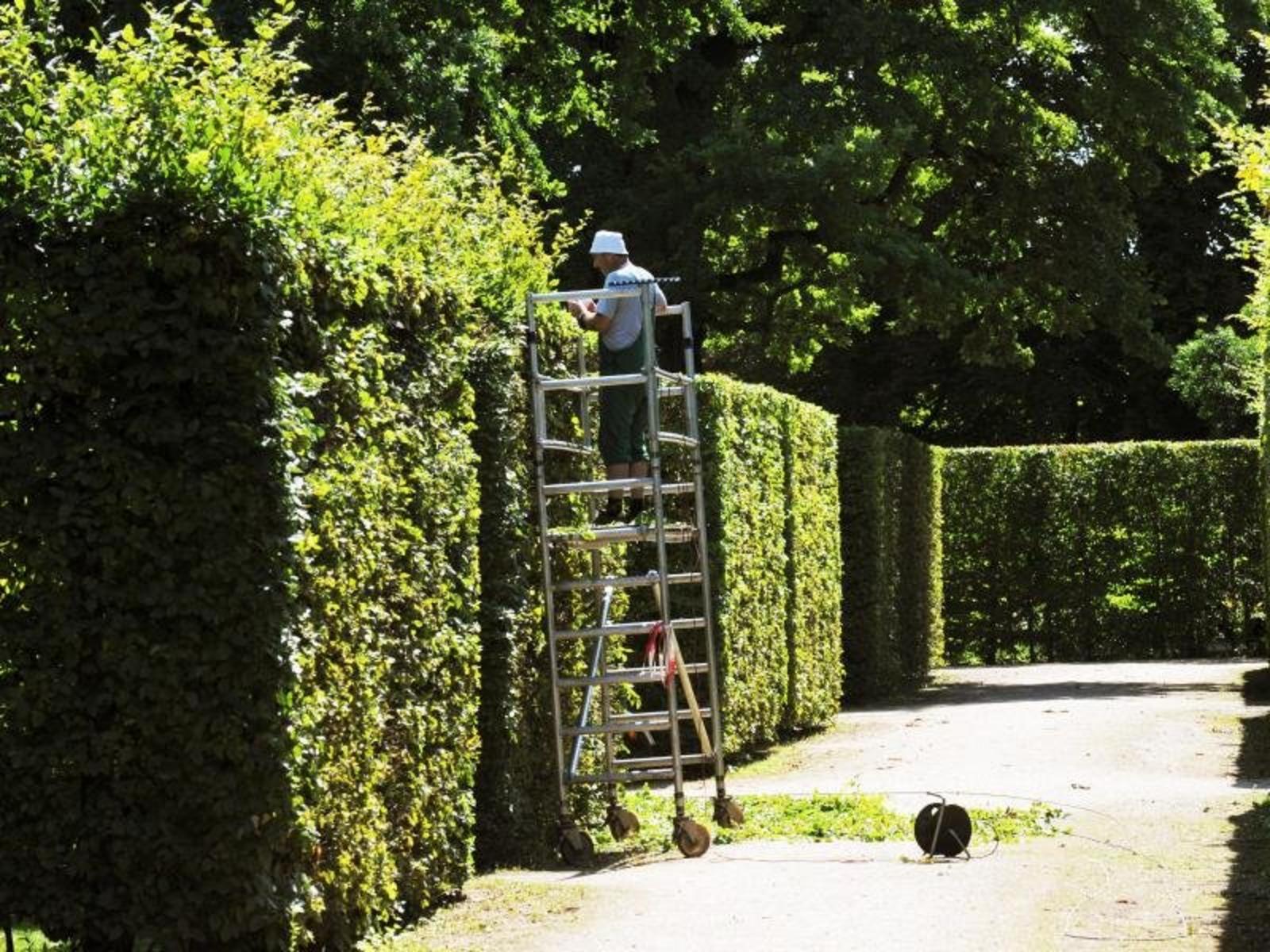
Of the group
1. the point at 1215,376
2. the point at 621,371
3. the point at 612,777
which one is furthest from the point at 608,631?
Answer: the point at 1215,376

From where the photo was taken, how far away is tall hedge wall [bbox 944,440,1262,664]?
1225 inches

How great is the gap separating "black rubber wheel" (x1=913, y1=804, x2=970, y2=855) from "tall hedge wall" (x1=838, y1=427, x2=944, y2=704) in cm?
1354

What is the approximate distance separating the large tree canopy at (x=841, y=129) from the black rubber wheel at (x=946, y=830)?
1170 centimetres

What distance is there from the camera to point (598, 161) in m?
28.1

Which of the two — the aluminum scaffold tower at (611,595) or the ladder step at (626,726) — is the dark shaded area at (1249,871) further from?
the ladder step at (626,726)

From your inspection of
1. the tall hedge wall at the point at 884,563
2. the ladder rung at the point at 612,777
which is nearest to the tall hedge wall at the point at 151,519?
the ladder rung at the point at 612,777

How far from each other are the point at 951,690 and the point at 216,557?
19.1 metres

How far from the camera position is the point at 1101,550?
31.4m

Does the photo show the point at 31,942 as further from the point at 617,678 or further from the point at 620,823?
the point at 620,823

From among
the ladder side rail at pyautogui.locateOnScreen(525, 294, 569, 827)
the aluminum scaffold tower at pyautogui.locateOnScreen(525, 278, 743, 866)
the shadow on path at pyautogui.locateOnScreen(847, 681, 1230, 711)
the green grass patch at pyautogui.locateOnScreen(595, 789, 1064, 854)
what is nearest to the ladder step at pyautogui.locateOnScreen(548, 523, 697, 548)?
the aluminum scaffold tower at pyautogui.locateOnScreen(525, 278, 743, 866)

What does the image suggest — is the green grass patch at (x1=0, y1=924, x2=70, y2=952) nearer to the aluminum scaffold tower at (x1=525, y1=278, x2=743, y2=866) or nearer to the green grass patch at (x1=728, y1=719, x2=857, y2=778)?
the aluminum scaffold tower at (x1=525, y1=278, x2=743, y2=866)

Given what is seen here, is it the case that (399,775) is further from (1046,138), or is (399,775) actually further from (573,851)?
(1046,138)

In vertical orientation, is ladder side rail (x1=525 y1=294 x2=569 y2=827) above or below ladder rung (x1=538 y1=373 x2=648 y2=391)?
below

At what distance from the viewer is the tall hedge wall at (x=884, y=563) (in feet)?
79.9
